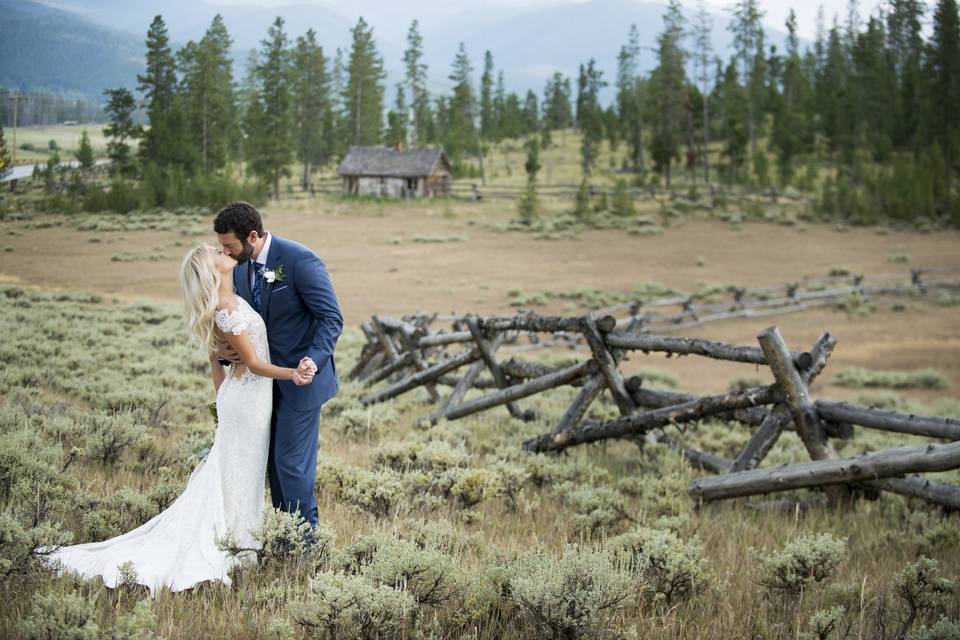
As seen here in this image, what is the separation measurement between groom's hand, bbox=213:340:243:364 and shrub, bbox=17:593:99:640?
1.38 meters

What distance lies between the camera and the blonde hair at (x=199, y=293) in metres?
3.69

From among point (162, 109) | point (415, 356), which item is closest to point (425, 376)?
point (415, 356)

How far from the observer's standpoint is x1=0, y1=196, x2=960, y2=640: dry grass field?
327 cm

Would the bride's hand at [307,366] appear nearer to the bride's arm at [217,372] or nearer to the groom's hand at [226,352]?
the groom's hand at [226,352]

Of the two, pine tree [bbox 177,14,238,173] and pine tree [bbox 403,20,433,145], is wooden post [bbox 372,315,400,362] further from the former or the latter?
pine tree [bbox 403,20,433,145]

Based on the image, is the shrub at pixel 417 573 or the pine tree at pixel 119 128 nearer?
the shrub at pixel 417 573

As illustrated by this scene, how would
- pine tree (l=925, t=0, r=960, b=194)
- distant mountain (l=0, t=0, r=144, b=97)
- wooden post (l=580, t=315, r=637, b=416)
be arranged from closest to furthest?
wooden post (l=580, t=315, r=637, b=416)
distant mountain (l=0, t=0, r=144, b=97)
pine tree (l=925, t=0, r=960, b=194)

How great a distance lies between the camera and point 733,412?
7.17 meters

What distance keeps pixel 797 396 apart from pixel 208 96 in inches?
368

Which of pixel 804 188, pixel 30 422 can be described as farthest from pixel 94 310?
pixel 804 188

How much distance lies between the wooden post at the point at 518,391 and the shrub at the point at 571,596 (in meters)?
3.82

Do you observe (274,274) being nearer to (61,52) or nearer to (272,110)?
(61,52)

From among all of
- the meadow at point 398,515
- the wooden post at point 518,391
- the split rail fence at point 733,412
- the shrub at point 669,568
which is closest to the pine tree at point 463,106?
the meadow at point 398,515

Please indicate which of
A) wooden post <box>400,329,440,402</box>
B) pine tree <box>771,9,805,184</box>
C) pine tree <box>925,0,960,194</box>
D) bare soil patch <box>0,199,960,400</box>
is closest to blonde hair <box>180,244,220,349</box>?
wooden post <box>400,329,440,402</box>
